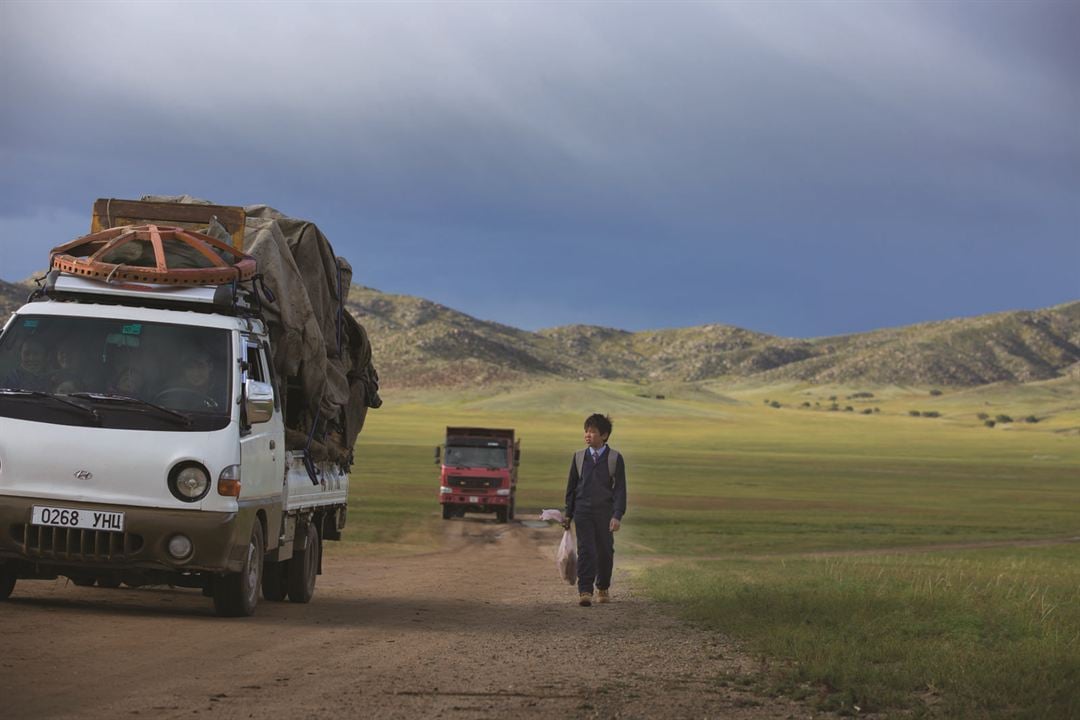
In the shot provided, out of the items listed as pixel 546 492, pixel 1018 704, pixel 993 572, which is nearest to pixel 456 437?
pixel 546 492

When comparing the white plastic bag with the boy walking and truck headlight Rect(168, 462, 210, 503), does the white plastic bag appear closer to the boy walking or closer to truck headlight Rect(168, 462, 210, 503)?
the boy walking

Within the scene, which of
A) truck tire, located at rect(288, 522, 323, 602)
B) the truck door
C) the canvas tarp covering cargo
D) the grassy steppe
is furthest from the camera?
truck tire, located at rect(288, 522, 323, 602)

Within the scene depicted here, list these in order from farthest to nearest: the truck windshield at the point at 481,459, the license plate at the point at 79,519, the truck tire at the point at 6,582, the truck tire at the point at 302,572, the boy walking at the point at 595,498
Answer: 1. the truck windshield at the point at 481,459
2. the boy walking at the point at 595,498
3. the truck tire at the point at 302,572
4. the truck tire at the point at 6,582
5. the license plate at the point at 79,519

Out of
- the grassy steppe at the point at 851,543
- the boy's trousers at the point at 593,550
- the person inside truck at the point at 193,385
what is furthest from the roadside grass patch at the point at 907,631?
the person inside truck at the point at 193,385

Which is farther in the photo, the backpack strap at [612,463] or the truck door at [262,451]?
the backpack strap at [612,463]

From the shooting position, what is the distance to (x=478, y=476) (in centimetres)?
4625

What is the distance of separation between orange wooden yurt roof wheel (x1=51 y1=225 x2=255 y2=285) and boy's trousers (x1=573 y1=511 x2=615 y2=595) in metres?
4.87

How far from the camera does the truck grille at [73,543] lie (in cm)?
1232

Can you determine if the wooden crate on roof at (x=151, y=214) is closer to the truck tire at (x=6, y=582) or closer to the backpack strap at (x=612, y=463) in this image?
the truck tire at (x=6, y=582)

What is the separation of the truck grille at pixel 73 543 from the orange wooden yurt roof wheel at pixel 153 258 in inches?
90.0

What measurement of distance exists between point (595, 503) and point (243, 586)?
14.6 ft

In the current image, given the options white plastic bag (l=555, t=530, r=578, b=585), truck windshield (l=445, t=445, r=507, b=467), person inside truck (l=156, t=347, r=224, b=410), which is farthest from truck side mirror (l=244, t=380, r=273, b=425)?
truck windshield (l=445, t=445, r=507, b=467)

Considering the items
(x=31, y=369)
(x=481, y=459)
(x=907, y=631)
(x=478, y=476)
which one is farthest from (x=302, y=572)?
(x=481, y=459)

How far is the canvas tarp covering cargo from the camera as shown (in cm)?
1477
